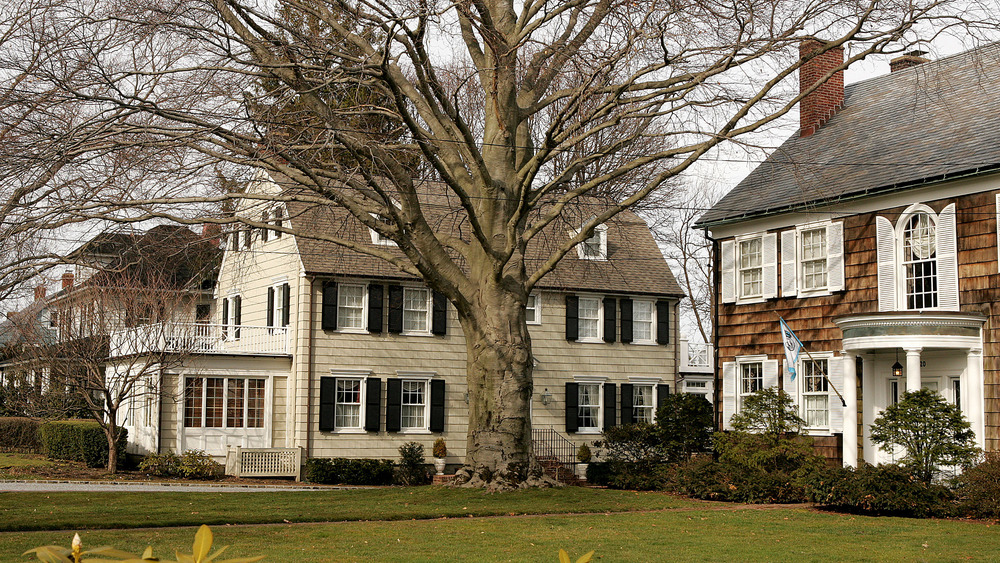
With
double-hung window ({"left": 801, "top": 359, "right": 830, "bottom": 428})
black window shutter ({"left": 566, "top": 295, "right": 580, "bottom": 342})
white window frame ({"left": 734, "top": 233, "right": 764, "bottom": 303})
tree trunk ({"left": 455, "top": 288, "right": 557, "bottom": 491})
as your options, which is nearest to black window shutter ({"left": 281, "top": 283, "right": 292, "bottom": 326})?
black window shutter ({"left": 566, "top": 295, "right": 580, "bottom": 342})

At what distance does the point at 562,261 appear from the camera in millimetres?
33031

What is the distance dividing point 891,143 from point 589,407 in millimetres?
13499

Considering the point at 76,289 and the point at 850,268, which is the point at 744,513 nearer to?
the point at 850,268

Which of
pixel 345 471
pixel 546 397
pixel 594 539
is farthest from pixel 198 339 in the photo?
pixel 594 539

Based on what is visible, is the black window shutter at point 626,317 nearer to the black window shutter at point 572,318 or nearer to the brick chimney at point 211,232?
the black window shutter at point 572,318

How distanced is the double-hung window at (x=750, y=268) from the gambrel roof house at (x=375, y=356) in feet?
12.5

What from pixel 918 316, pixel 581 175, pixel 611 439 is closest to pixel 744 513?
pixel 918 316

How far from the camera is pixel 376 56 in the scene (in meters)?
16.1

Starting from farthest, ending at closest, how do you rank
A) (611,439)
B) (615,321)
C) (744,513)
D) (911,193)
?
(615,321), (611,439), (911,193), (744,513)

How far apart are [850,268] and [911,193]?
6.72 feet

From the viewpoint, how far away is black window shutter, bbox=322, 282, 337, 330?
29.2 meters

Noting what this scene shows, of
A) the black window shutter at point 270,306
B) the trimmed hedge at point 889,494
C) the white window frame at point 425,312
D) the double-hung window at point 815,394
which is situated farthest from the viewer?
the black window shutter at point 270,306

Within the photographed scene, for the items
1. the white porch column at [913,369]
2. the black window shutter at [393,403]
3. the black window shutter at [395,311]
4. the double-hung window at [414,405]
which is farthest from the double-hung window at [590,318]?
the white porch column at [913,369]

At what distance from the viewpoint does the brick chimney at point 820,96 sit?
997 inches
